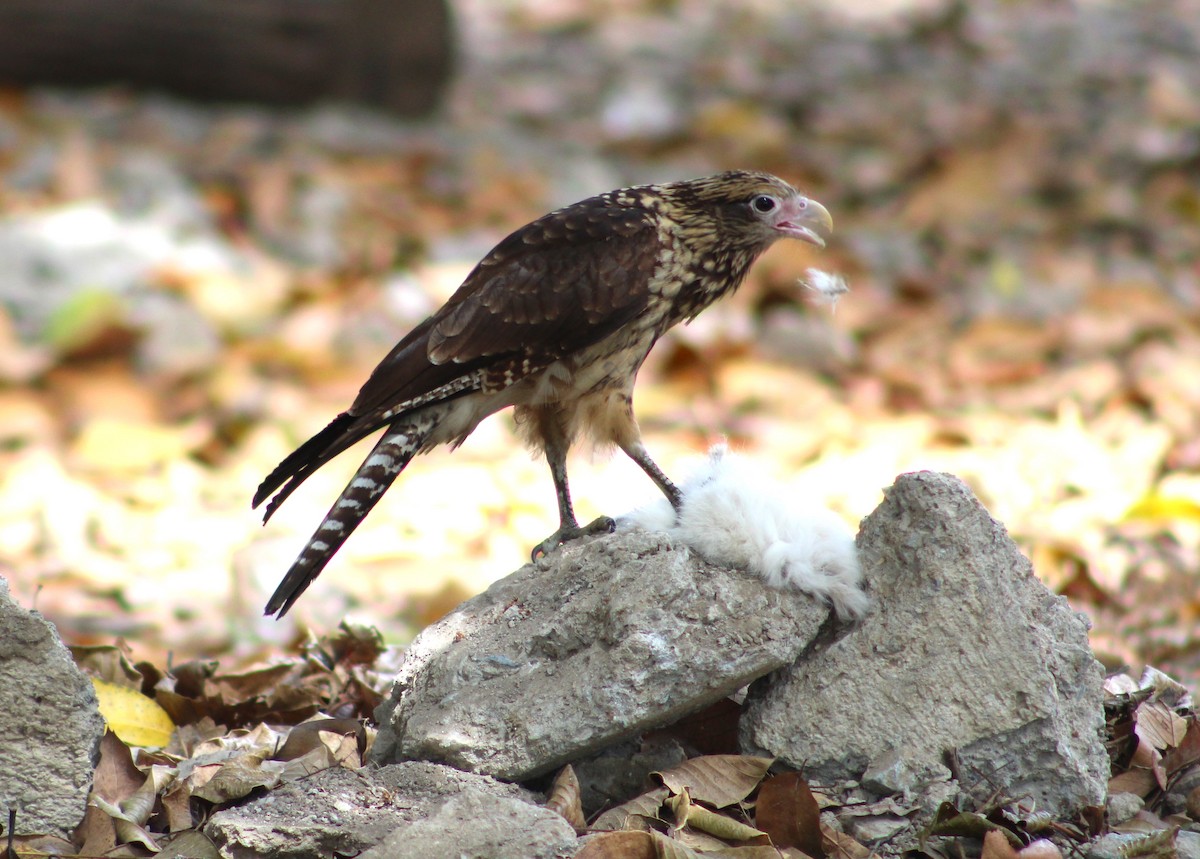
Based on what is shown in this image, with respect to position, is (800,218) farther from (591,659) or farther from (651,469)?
(591,659)

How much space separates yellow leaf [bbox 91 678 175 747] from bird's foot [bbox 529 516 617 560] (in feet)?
3.54

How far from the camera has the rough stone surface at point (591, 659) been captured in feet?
10.4

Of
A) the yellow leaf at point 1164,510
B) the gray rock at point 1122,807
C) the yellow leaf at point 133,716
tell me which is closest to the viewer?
the gray rock at point 1122,807

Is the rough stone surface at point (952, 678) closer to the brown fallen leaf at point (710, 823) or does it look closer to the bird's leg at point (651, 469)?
the brown fallen leaf at point (710, 823)

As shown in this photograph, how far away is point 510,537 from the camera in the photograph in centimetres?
627

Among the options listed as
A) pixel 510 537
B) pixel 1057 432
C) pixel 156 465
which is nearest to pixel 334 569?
pixel 510 537

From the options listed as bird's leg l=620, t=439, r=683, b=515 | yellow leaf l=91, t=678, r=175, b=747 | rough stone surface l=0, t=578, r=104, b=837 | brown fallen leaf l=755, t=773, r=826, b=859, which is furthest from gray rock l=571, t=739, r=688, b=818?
yellow leaf l=91, t=678, r=175, b=747

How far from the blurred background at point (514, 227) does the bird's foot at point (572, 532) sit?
157mm

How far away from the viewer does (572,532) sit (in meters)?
4.12

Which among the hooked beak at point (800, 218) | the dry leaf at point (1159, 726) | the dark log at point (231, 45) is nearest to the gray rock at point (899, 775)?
the dry leaf at point (1159, 726)

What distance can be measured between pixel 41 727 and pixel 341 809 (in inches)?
26.8

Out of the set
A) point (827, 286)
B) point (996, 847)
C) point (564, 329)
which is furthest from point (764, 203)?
point (996, 847)

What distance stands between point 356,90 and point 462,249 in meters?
2.34

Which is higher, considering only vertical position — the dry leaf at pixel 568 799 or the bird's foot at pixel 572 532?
the bird's foot at pixel 572 532
